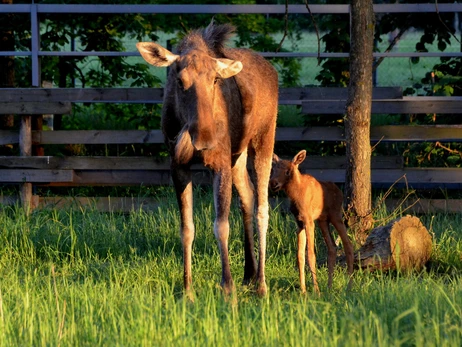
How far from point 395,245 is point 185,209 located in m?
2.04

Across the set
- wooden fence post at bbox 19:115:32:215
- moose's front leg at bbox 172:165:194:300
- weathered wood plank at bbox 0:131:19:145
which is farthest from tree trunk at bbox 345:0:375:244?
weathered wood plank at bbox 0:131:19:145

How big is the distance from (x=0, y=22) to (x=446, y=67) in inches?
253

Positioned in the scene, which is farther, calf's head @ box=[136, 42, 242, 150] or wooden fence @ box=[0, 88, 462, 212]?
wooden fence @ box=[0, 88, 462, 212]

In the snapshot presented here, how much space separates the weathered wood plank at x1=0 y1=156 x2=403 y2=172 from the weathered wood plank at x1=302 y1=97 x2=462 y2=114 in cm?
61

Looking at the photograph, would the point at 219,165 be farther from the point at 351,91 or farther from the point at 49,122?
the point at 49,122

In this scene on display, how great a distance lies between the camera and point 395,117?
15.5 metres

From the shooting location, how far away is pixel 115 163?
11.4m

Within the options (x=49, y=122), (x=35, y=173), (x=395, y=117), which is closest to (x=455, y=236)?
(x=35, y=173)

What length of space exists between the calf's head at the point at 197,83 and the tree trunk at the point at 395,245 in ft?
7.17

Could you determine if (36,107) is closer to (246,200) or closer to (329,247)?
(246,200)

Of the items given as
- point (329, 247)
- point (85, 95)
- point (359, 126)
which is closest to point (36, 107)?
point (85, 95)

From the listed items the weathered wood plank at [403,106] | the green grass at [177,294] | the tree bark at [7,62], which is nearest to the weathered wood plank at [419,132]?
the weathered wood plank at [403,106]

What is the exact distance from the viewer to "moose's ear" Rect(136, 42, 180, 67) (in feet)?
22.8

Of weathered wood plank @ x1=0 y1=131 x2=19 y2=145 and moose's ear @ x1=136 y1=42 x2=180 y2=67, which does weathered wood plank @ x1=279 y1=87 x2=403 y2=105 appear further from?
moose's ear @ x1=136 y1=42 x2=180 y2=67
